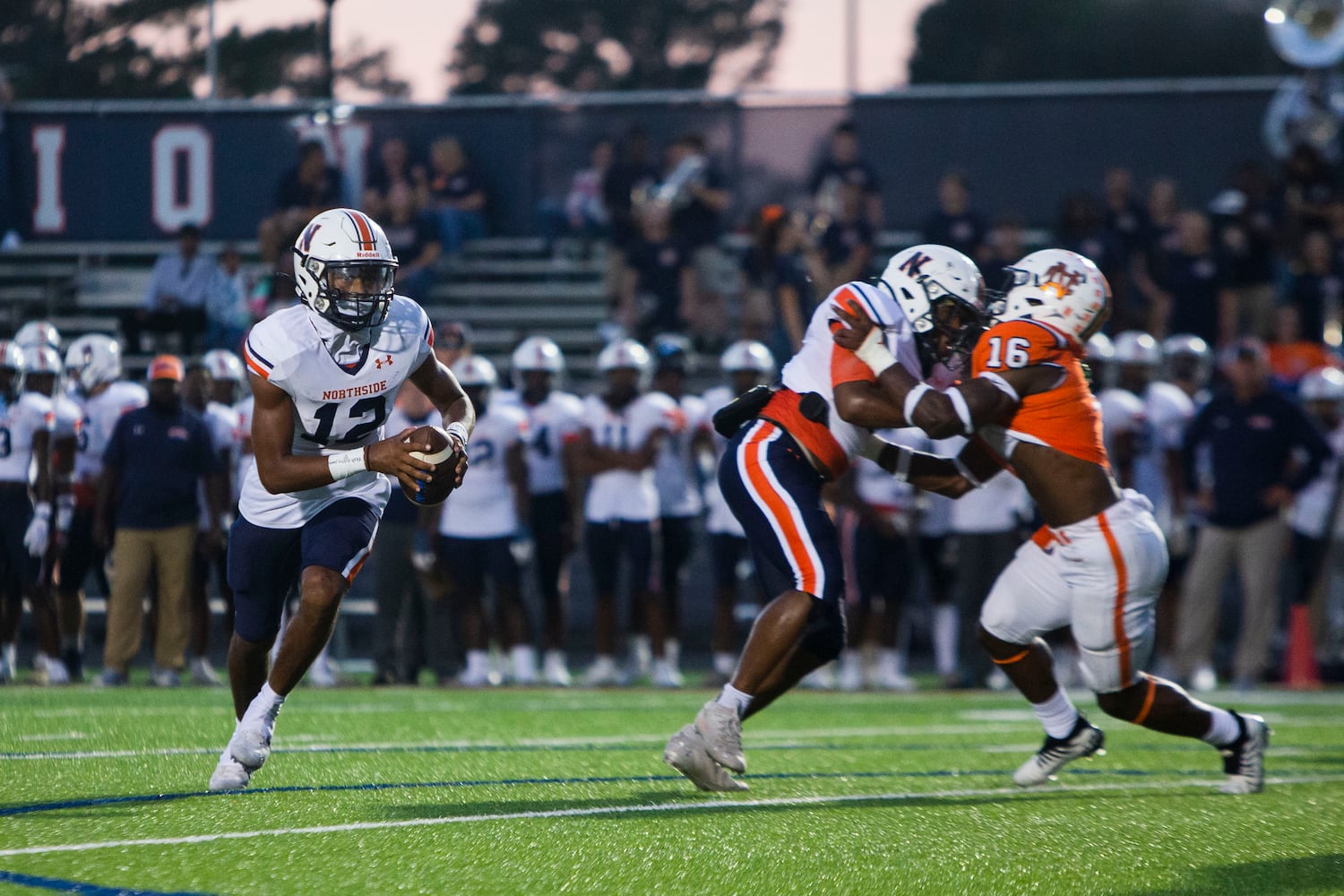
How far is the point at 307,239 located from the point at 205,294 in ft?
31.0

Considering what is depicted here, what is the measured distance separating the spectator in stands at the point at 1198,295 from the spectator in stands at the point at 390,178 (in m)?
6.30

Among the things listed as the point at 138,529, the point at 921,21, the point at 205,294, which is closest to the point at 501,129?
the point at 205,294

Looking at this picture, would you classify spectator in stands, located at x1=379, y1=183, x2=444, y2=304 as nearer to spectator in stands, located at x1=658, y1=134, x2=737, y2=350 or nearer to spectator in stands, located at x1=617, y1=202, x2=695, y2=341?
spectator in stands, located at x1=617, y1=202, x2=695, y2=341

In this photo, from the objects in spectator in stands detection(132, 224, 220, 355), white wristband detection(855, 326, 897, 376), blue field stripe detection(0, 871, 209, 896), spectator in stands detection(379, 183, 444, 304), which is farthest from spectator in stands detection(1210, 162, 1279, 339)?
blue field stripe detection(0, 871, 209, 896)

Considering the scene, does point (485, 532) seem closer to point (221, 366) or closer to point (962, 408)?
point (221, 366)

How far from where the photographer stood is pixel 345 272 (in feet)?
16.3

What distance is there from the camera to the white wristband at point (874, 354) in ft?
17.0

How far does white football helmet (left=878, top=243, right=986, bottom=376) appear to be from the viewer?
536cm

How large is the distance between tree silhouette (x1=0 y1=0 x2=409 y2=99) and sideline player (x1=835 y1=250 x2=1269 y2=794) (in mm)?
14253

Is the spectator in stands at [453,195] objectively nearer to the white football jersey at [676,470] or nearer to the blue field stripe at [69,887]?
the white football jersey at [676,470]

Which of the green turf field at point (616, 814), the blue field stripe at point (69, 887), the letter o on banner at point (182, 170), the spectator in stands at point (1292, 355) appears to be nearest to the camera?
the blue field stripe at point (69, 887)

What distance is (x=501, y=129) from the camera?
15.3 metres

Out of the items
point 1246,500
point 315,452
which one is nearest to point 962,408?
point 315,452

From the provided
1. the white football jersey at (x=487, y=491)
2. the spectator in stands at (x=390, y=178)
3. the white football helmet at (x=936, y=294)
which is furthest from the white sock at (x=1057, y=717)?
the spectator in stands at (x=390, y=178)
